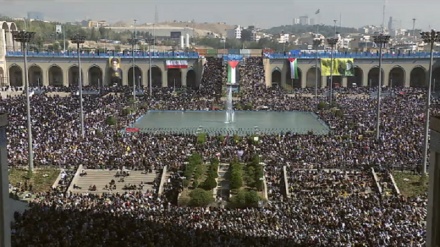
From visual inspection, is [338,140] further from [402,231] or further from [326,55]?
[326,55]

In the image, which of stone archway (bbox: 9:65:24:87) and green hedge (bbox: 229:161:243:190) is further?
stone archway (bbox: 9:65:24:87)

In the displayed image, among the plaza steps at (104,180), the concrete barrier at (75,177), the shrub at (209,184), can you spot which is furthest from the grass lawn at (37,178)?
the shrub at (209,184)

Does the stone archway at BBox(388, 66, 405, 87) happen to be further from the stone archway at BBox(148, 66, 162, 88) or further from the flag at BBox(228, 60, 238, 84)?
the stone archway at BBox(148, 66, 162, 88)

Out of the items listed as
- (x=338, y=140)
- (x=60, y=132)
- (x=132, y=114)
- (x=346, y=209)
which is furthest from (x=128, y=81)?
(x=346, y=209)

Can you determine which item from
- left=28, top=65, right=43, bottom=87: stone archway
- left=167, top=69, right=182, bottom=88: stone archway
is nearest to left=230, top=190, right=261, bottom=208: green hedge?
left=167, top=69, right=182, bottom=88: stone archway

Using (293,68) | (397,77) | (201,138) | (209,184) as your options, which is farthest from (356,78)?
(209,184)

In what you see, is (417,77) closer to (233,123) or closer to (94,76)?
(233,123)

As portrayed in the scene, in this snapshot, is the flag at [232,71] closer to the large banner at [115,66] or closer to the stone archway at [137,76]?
the stone archway at [137,76]
